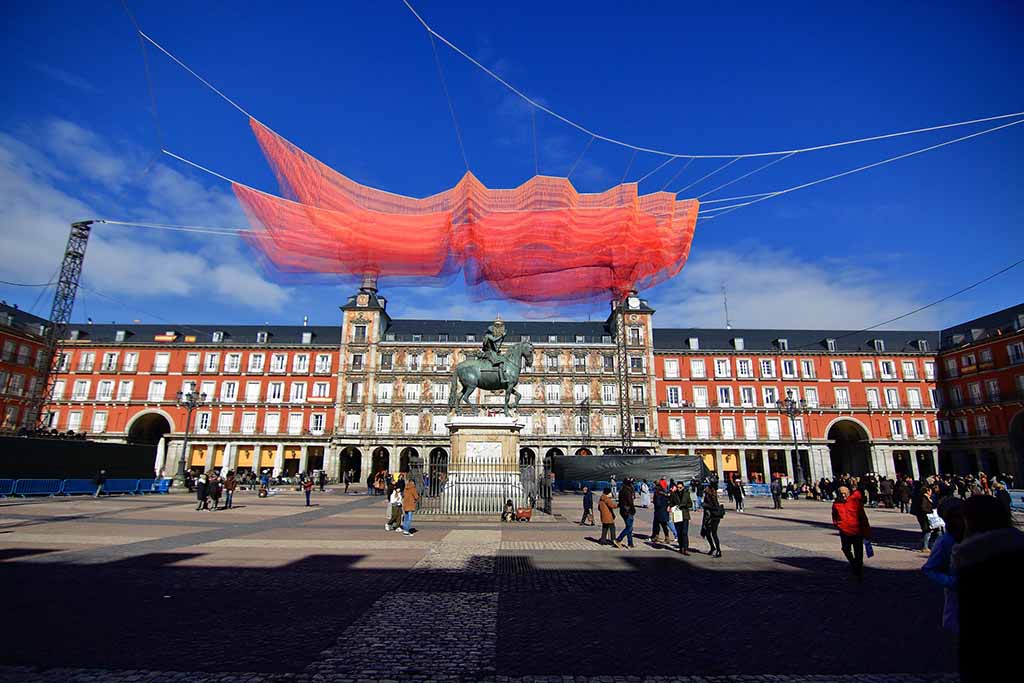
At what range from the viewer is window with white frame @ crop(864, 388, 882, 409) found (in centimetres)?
4903

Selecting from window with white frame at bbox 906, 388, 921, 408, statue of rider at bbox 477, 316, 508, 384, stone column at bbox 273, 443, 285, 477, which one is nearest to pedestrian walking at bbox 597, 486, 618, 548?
statue of rider at bbox 477, 316, 508, 384

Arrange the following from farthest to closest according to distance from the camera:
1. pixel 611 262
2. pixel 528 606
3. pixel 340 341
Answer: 1. pixel 340 341
2. pixel 611 262
3. pixel 528 606

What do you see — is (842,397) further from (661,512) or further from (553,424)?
(661,512)

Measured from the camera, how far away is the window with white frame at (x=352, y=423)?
47.8 m

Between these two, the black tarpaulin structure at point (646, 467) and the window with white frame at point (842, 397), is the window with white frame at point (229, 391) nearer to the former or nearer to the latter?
the black tarpaulin structure at point (646, 467)

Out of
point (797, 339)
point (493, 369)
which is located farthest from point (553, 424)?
point (493, 369)

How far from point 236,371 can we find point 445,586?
50.1 meters

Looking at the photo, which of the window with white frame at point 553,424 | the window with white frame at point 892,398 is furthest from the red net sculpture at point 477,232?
the window with white frame at point 892,398

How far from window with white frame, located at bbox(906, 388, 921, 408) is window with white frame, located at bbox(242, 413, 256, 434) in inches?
2453

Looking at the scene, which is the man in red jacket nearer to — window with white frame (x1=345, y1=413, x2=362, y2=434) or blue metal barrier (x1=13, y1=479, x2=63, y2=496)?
blue metal barrier (x1=13, y1=479, x2=63, y2=496)

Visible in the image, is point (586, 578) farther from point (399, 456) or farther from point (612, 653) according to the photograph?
point (399, 456)

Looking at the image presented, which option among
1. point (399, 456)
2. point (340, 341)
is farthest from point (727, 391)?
point (340, 341)

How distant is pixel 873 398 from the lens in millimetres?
49219

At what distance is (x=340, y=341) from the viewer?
52438 mm
